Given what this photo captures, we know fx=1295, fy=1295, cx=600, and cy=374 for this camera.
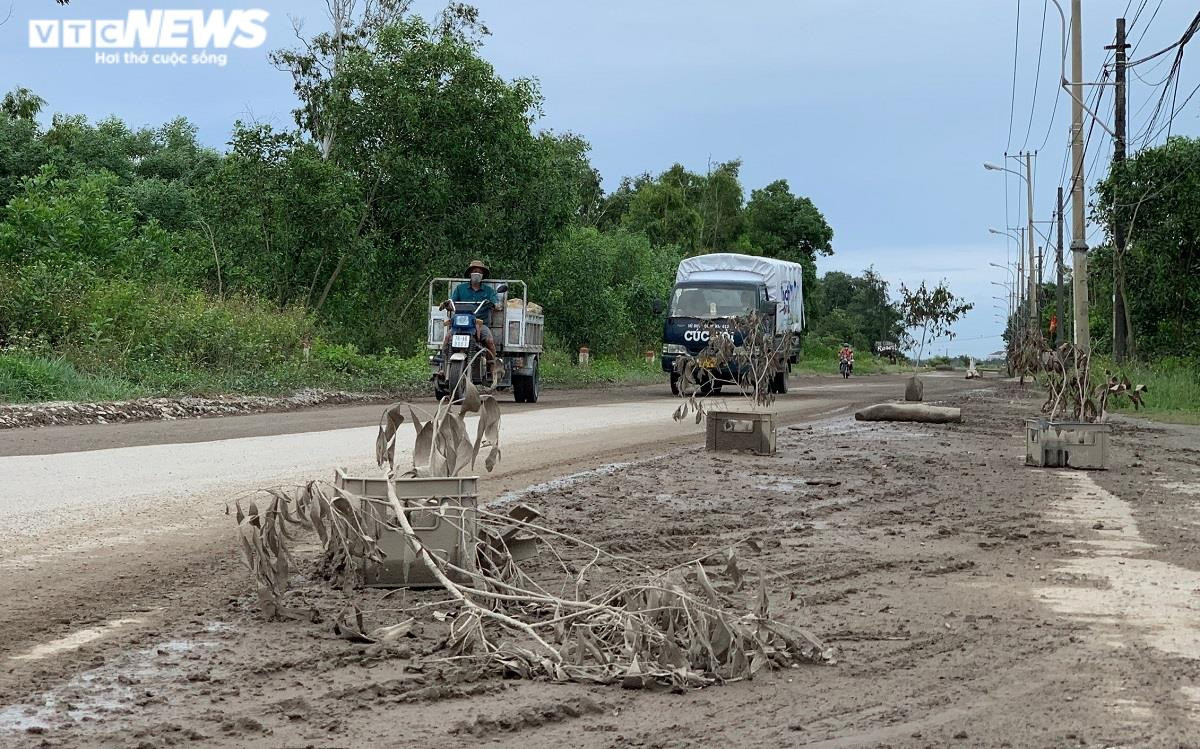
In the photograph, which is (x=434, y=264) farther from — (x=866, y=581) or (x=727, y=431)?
(x=866, y=581)

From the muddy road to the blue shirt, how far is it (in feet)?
29.8

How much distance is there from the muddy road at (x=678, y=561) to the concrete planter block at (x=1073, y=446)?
73 centimetres

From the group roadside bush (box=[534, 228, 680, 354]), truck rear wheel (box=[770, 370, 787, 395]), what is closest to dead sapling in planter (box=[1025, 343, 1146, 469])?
truck rear wheel (box=[770, 370, 787, 395])

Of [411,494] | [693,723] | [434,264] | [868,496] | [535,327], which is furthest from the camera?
[434,264]

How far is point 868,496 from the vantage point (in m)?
11.0

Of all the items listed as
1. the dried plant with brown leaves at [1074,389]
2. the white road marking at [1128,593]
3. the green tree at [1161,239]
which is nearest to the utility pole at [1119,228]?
the green tree at [1161,239]

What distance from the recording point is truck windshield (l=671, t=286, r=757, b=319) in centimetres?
3106

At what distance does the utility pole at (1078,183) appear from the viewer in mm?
27844

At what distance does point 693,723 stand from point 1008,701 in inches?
44.6

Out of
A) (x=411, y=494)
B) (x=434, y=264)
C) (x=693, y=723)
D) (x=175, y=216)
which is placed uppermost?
(x=175, y=216)

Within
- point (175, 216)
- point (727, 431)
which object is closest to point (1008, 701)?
point (727, 431)

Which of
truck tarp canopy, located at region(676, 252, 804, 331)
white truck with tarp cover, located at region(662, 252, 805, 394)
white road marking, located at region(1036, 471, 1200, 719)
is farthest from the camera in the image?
truck tarp canopy, located at region(676, 252, 804, 331)

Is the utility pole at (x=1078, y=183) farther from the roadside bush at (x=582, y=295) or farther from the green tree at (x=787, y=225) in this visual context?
the green tree at (x=787, y=225)

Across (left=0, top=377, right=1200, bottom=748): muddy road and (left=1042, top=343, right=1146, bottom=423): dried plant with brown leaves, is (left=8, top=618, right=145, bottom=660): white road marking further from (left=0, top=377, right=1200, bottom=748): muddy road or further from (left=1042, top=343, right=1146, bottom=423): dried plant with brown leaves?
(left=1042, top=343, right=1146, bottom=423): dried plant with brown leaves
